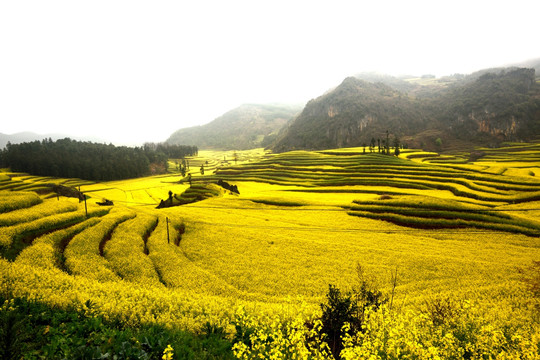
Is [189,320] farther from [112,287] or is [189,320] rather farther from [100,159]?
[100,159]

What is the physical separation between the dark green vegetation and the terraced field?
2.49 feet

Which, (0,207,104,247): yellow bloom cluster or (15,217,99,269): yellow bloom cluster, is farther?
(0,207,104,247): yellow bloom cluster

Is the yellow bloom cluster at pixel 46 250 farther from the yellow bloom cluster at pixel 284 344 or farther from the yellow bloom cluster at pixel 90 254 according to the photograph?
the yellow bloom cluster at pixel 284 344

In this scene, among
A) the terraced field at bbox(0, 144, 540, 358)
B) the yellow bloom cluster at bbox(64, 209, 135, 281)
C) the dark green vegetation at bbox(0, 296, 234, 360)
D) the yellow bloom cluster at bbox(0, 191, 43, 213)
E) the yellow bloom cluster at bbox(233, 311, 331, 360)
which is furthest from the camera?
the yellow bloom cluster at bbox(0, 191, 43, 213)

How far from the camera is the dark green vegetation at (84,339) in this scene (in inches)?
283

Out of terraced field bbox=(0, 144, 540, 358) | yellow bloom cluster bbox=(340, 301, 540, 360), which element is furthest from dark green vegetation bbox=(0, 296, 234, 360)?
yellow bloom cluster bbox=(340, 301, 540, 360)

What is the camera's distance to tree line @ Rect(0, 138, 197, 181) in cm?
10894

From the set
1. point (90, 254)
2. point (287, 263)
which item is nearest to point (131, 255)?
point (90, 254)

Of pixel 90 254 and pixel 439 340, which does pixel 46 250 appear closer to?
pixel 90 254

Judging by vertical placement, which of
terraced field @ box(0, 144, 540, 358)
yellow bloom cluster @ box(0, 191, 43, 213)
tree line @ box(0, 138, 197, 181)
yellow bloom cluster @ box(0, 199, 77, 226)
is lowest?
terraced field @ box(0, 144, 540, 358)

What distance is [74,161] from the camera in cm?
11181

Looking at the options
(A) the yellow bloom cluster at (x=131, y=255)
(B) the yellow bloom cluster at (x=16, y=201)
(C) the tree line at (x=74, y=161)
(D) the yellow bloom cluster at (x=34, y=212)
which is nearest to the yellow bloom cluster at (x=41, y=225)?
(D) the yellow bloom cluster at (x=34, y=212)

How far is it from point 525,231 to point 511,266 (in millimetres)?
11657

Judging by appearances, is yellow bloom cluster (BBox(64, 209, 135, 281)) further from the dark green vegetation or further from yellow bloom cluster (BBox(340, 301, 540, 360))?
yellow bloom cluster (BBox(340, 301, 540, 360))
